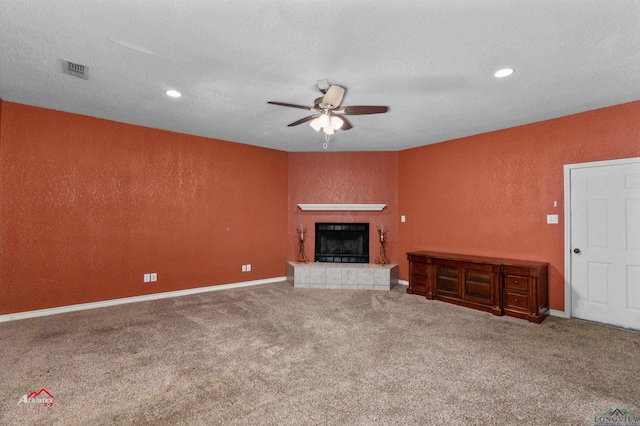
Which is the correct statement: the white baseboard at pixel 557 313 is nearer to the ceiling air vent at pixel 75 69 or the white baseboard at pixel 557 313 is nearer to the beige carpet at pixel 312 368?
the beige carpet at pixel 312 368

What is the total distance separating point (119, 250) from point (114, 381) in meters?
2.64

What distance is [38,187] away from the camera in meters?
3.91

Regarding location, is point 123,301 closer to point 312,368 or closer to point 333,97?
point 312,368

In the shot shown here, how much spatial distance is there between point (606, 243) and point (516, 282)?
3.61 feet

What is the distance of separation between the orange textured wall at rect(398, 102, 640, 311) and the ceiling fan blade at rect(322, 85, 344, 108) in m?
3.07

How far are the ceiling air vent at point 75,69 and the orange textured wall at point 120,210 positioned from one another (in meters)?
1.55

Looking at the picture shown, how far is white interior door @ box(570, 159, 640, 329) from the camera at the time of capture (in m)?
3.51

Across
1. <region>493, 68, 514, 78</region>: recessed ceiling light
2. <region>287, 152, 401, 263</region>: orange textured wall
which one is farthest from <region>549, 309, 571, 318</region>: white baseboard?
<region>493, 68, 514, 78</region>: recessed ceiling light

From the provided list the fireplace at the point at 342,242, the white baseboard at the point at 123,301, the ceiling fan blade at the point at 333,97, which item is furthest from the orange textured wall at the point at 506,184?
the white baseboard at the point at 123,301

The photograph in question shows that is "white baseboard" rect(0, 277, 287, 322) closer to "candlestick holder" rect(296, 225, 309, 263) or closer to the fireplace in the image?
"candlestick holder" rect(296, 225, 309, 263)

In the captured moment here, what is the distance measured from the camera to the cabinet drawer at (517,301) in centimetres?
388

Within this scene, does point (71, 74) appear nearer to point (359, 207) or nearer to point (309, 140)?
point (309, 140)

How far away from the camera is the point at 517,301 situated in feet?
13.0

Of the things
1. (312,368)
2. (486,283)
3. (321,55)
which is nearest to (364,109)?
(321,55)
